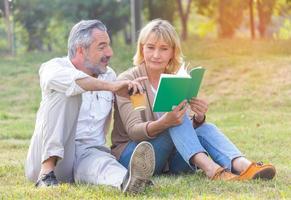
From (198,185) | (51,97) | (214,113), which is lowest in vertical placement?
(214,113)

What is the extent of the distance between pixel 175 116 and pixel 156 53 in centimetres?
53

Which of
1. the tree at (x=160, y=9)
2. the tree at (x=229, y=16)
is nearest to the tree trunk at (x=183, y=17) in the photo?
the tree at (x=160, y=9)

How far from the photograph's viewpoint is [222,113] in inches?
404

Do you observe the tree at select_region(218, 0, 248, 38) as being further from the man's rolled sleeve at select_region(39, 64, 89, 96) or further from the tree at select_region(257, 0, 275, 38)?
the man's rolled sleeve at select_region(39, 64, 89, 96)

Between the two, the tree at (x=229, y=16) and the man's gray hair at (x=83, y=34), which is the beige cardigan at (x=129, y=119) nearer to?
the man's gray hair at (x=83, y=34)

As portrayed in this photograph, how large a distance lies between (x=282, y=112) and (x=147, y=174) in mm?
6269

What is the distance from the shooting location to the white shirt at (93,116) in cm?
448

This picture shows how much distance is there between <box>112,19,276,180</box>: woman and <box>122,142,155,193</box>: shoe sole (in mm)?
464

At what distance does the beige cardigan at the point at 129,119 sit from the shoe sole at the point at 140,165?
56 cm

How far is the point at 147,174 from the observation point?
3.88 metres

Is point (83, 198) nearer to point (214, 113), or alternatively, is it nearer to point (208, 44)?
point (214, 113)

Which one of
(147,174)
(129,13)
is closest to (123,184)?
(147,174)

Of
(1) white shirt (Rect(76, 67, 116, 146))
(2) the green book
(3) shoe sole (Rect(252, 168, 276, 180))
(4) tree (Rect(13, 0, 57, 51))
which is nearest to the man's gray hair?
→ (1) white shirt (Rect(76, 67, 116, 146))

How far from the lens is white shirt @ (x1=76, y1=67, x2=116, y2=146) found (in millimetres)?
4484
